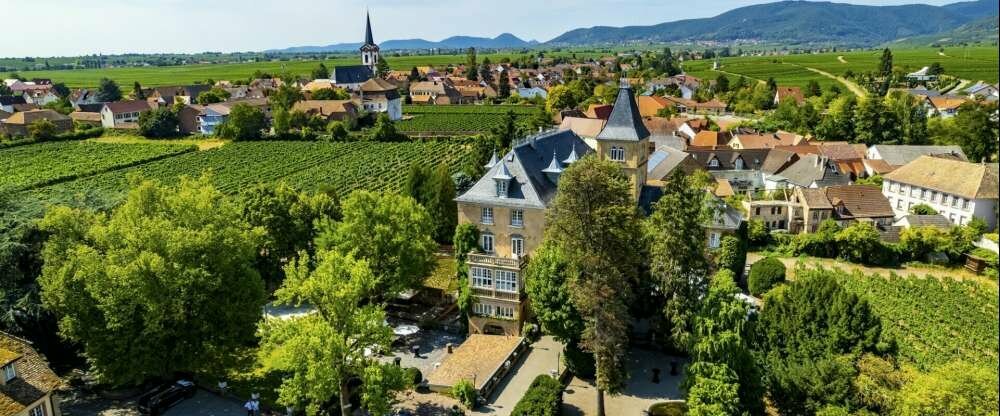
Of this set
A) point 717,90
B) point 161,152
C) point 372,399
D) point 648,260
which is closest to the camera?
point 372,399

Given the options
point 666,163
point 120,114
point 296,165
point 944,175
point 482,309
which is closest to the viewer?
point 482,309

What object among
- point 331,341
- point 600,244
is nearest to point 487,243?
point 600,244

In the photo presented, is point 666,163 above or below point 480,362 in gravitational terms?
above

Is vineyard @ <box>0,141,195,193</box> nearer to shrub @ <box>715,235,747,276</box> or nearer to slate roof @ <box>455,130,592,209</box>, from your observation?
slate roof @ <box>455,130,592,209</box>

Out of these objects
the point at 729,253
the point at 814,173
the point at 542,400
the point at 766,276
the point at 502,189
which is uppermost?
the point at 502,189

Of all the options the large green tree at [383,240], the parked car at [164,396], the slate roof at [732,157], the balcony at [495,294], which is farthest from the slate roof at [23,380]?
the slate roof at [732,157]

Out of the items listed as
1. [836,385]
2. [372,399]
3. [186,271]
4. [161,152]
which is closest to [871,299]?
[836,385]

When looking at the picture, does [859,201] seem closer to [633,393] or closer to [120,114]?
[633,393]

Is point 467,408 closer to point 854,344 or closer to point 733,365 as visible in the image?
point 733,365
